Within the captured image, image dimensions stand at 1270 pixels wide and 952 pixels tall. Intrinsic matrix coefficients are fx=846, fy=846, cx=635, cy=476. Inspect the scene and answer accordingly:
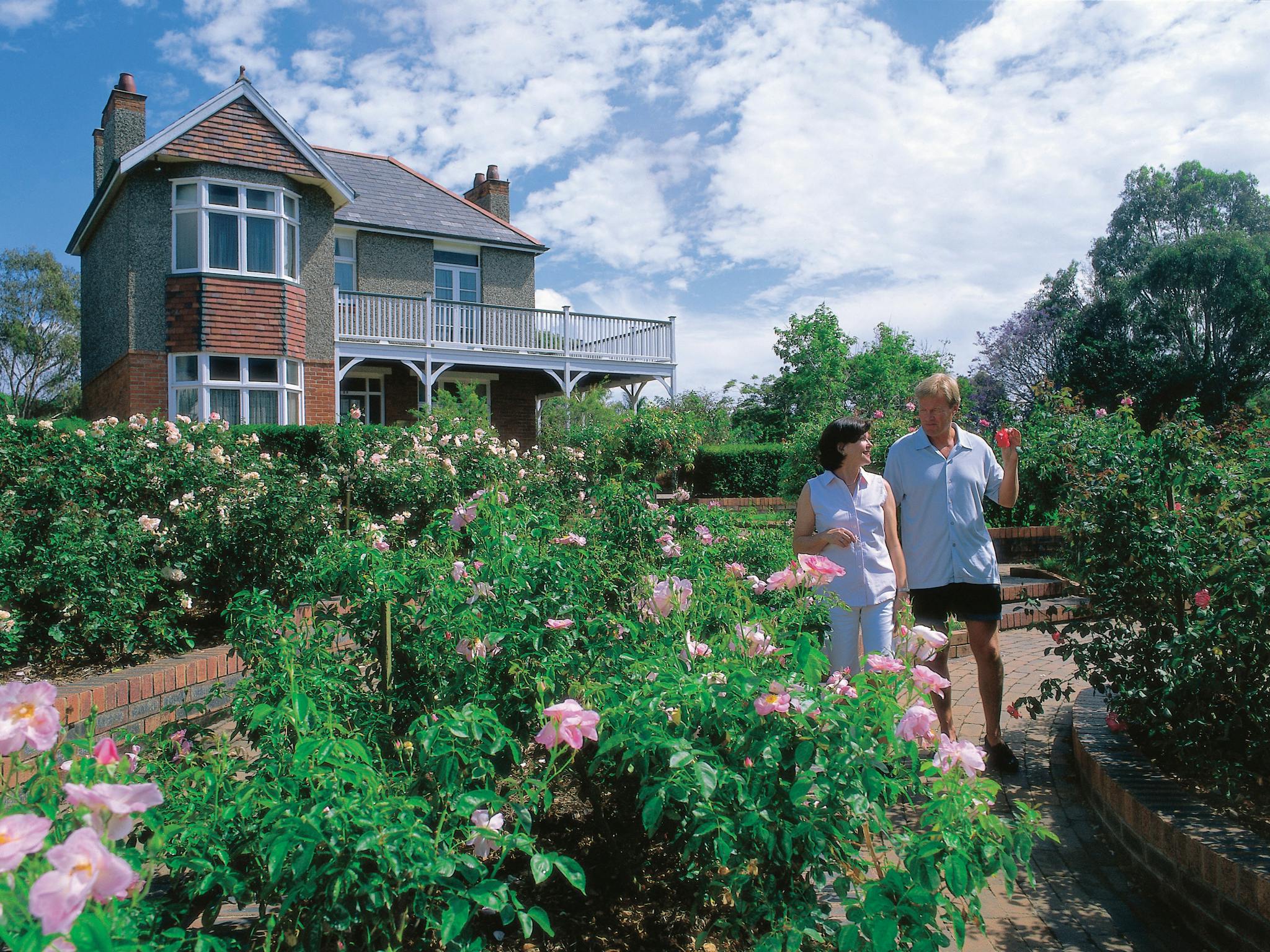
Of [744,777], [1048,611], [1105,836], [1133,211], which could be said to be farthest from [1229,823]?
[1133,211]

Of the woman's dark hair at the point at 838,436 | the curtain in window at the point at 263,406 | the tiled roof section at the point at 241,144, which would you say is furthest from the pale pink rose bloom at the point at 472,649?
the tiled roof section at the point at 241,144

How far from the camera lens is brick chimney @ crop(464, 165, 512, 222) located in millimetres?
24406

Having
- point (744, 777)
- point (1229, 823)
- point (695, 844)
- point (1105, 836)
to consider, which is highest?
point (744, 777)

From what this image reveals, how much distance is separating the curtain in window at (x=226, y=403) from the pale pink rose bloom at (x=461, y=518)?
14092mm

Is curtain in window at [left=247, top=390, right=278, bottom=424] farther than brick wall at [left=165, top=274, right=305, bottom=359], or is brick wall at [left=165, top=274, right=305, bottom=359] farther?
curtain in window at [left=247, top=390, right=278, bottom=424]

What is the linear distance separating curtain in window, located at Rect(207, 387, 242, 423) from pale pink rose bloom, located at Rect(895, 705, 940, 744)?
1568cm

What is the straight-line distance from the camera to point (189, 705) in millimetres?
2475

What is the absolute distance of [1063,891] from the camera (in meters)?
2.92

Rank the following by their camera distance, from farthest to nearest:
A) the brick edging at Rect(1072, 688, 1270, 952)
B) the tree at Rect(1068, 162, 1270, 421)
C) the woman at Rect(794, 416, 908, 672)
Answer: the tree at Rect(1068, 162, 1270, 421) → the woman at Rect(794, 416, 908, 672) → the brick edging at Rect(1072, 688, 1270, 952)

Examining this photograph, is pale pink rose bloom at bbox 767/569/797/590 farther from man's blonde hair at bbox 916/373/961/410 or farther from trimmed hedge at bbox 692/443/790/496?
trimmed hedge at bbox 692/443/790/496

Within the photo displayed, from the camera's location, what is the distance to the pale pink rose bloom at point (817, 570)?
103 inches

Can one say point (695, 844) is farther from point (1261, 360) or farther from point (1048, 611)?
point (1261, 360)

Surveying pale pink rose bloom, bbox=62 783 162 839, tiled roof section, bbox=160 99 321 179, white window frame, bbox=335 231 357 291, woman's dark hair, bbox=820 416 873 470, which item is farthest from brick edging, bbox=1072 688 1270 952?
white window frame, bbox=335 231 357 291

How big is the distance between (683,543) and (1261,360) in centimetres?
4052
